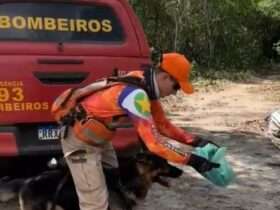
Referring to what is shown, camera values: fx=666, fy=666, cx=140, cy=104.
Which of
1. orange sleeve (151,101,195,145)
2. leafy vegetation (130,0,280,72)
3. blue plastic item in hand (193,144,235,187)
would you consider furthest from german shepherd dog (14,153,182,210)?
leafy vegetation (130,0,280,72)

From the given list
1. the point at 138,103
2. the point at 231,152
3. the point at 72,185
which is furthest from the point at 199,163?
the point at 231,152

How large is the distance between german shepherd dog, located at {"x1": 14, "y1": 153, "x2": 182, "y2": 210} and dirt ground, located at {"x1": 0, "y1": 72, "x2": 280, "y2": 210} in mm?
1180

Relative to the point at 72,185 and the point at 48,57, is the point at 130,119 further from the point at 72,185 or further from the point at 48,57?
the point at 48,57

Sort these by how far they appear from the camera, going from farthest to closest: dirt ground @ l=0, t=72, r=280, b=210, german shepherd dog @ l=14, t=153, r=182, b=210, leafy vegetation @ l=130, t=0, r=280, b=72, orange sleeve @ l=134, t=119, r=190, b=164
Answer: leafy vegetation @ l=130, t=0, r=280, b=72 < dirt ground @ l=0, t=72, r=280, b=210 < german shepherd dog @ l=14, t=153, r=182, b=210 < orange sleeve @ l=134, t=119, r=190, b=164

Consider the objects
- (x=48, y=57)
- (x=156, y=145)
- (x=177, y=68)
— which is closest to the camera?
(x=156, y=145)

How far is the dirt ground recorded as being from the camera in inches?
233

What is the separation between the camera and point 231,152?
8.32 m

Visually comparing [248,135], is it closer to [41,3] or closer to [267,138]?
[267,138]

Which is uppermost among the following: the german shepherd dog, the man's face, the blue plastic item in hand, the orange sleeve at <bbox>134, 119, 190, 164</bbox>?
the man's face

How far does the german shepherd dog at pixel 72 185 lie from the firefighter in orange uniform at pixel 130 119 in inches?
8.4

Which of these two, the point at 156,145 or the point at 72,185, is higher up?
the point at 156,145

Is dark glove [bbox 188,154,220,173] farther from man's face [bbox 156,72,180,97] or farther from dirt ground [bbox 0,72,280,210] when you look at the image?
dirt ground [bbox 0,72,280,210]

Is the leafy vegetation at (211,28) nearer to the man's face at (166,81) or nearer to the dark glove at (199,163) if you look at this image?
the man's face at (166,81)

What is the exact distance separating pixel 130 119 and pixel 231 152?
4563 mm
